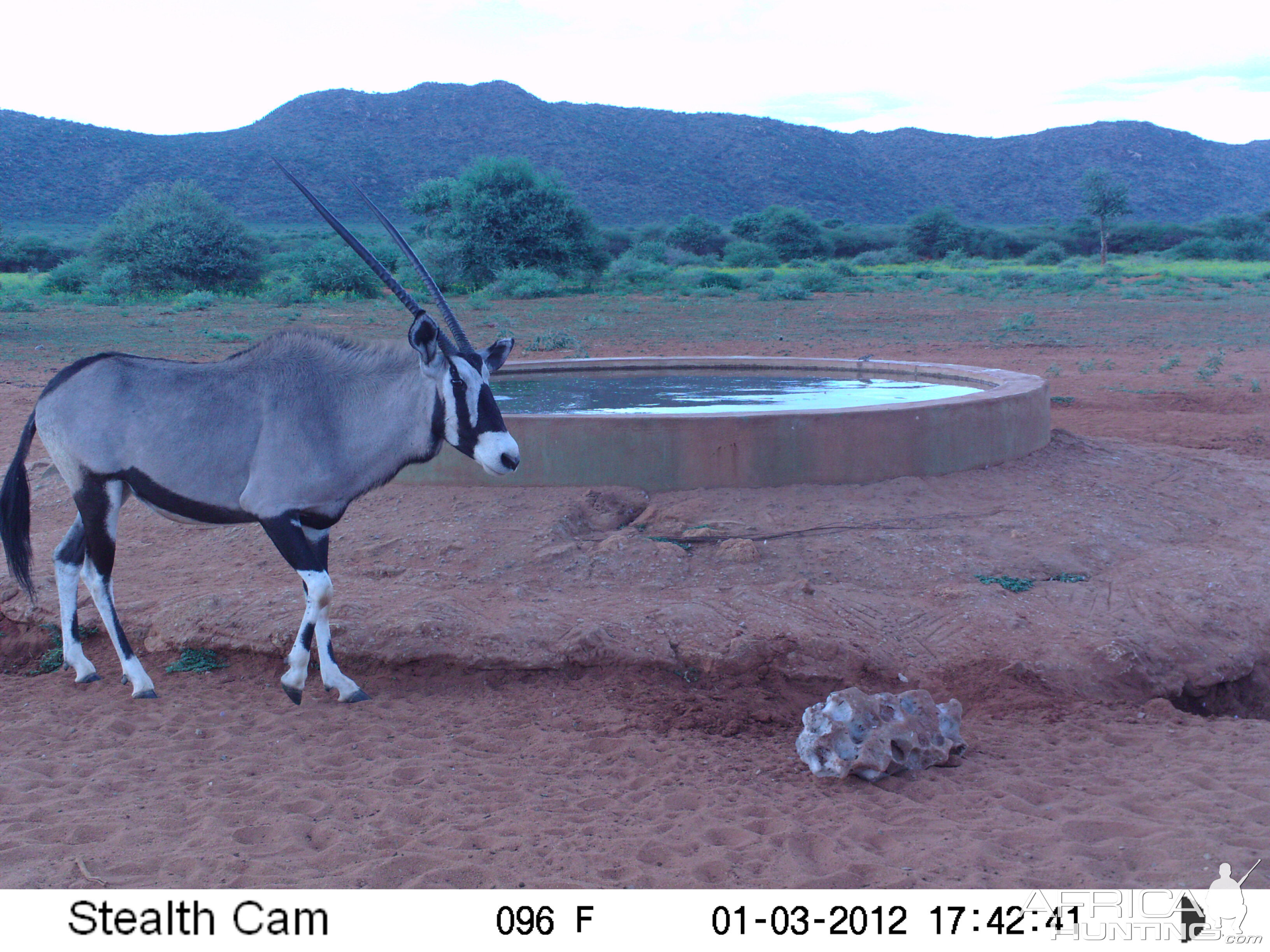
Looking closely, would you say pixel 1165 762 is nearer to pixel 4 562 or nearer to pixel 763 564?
pixel 763 564

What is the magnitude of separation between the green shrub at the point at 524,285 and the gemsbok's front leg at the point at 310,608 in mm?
23605

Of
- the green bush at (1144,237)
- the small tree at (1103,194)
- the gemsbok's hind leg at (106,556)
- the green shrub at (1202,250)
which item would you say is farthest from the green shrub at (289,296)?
the green bush at (1144,237)

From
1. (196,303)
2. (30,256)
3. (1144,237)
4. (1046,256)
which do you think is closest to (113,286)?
(196,303)

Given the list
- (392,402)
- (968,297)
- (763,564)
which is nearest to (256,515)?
(392,402)

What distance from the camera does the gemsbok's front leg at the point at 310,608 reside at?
461 cm

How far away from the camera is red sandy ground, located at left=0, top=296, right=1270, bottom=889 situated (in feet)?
11.8

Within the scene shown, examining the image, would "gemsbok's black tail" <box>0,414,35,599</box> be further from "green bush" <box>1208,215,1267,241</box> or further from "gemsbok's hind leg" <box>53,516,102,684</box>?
"green bush" <box>1208,215,1267,241</box>

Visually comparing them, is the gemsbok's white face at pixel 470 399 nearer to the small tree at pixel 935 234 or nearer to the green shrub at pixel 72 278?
the green shrub at pixel 72 278

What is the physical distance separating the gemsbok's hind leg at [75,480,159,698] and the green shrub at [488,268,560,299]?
23484 millimetres

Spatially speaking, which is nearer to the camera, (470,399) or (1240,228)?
(470,399)

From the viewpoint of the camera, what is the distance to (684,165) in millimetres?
74375

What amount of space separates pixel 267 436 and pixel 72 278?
31.3 m

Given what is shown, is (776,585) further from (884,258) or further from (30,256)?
(30,256)

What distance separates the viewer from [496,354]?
14.7 ft
